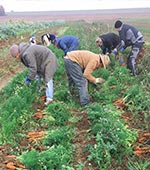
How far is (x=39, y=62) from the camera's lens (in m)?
7.11

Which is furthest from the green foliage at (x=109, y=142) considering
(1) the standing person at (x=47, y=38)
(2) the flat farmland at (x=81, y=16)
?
(2) the flat farmland at (x=81, y=16)

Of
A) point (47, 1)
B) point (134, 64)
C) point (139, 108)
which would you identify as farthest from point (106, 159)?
point (47, 1)

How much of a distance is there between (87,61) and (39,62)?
1026mm

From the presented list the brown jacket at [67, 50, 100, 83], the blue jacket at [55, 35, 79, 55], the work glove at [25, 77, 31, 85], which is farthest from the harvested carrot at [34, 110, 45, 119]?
the blue jacket at [55, 35, 79, 55]

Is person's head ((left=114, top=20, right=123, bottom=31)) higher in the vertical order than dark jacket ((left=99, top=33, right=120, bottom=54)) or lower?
higher

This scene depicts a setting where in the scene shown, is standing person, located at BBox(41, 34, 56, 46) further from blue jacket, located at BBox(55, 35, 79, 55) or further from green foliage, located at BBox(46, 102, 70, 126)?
green foliage, located at BBox(46, 102, 70, 126)

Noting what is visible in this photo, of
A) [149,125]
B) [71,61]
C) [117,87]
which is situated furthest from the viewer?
[117,87]

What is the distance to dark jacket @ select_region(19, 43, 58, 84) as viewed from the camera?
669cm

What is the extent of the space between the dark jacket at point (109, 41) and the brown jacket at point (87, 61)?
9.55ft

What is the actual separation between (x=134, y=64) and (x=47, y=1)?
64.2 m

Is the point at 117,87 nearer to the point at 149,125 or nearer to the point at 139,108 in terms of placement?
the point at 139,108

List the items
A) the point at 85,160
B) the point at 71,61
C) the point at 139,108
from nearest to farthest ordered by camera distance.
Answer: the point at 85,160 < the point at 139,108 < the point at 71,61

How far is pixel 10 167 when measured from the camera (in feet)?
14.9

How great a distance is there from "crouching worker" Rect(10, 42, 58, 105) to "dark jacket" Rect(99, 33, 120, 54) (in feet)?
9.31
